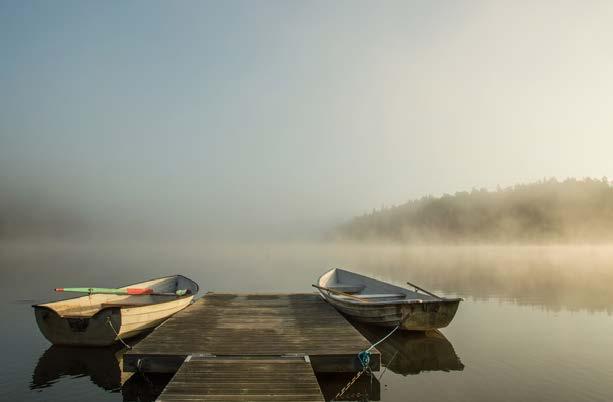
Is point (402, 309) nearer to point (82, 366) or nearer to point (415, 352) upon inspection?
point (415, 352)

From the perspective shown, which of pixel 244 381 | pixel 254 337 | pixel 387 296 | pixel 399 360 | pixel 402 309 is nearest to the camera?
pixel 244 381

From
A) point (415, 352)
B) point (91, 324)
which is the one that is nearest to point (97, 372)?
point (91, 324)

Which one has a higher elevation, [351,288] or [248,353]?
[248,353]

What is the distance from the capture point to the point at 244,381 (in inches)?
293

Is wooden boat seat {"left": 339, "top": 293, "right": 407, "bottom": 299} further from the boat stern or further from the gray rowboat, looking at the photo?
the boat stern

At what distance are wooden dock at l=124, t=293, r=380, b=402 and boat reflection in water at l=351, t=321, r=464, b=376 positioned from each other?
5.30 ft

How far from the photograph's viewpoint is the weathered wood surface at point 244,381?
6.74 metres

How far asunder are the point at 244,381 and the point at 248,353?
70.7 inches

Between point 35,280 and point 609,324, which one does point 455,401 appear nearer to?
point 609,324

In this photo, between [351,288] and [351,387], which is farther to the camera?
[351,288]

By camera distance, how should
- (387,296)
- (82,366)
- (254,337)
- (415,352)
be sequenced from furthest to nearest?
(387,296) < (415,352) < (82,366) < (254,337)

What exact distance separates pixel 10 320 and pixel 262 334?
13.2 meters

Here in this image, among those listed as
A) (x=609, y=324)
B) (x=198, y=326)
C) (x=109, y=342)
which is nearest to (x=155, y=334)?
(x=198, y=326)

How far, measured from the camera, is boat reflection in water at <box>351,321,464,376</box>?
11070mm
